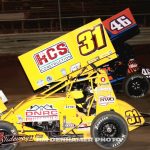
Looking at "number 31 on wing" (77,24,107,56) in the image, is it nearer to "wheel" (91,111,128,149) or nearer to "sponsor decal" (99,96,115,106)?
"sponsor decal" (99,96,115,106)

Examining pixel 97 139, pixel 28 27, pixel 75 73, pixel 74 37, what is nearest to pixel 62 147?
pixel 97 139

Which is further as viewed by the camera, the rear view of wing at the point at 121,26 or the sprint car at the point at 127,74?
the sprint car at the point at 127,74

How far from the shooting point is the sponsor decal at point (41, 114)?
7062 mm

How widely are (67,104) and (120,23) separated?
2.46 metres

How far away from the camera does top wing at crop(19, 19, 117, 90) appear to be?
699 centimetres

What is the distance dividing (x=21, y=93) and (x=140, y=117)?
16.9 ft

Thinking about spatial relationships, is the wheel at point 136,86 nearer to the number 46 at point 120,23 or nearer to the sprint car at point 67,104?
the number 46 at point 120,23

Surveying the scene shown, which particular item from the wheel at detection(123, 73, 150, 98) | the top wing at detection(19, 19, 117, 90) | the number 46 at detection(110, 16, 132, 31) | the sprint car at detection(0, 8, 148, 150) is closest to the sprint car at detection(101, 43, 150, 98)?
the wheel at detection(123, 73, 150, 98)

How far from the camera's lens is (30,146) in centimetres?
768

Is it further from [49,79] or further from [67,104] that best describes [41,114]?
[49,79]

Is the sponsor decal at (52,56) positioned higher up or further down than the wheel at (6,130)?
higher up

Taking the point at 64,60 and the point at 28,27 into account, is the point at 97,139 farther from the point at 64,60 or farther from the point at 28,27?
the point at 28,27

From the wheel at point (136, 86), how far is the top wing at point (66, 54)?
11.9 feet

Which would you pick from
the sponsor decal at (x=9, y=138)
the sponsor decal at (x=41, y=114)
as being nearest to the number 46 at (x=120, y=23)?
the sponsor decal at (x=41, y=114)
